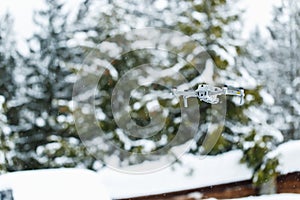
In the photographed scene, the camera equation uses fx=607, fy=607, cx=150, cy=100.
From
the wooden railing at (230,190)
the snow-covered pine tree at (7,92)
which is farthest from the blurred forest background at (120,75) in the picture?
the wooden railing at (230,190)

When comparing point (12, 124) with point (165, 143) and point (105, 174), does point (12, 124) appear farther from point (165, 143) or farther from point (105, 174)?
point (165, 143)

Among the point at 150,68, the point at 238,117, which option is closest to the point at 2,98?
the point at 150,68

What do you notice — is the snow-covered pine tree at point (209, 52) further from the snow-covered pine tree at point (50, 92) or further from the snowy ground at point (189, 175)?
the snow-covered pine tree at point (50, 92)

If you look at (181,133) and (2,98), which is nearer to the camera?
(2,98)

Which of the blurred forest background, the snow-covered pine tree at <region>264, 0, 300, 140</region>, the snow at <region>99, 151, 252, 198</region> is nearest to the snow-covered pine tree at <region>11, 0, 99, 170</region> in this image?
the blurred forest background

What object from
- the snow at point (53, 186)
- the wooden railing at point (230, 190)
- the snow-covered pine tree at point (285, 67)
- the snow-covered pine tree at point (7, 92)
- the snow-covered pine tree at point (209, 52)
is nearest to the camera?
the snow at point (53, 186)
